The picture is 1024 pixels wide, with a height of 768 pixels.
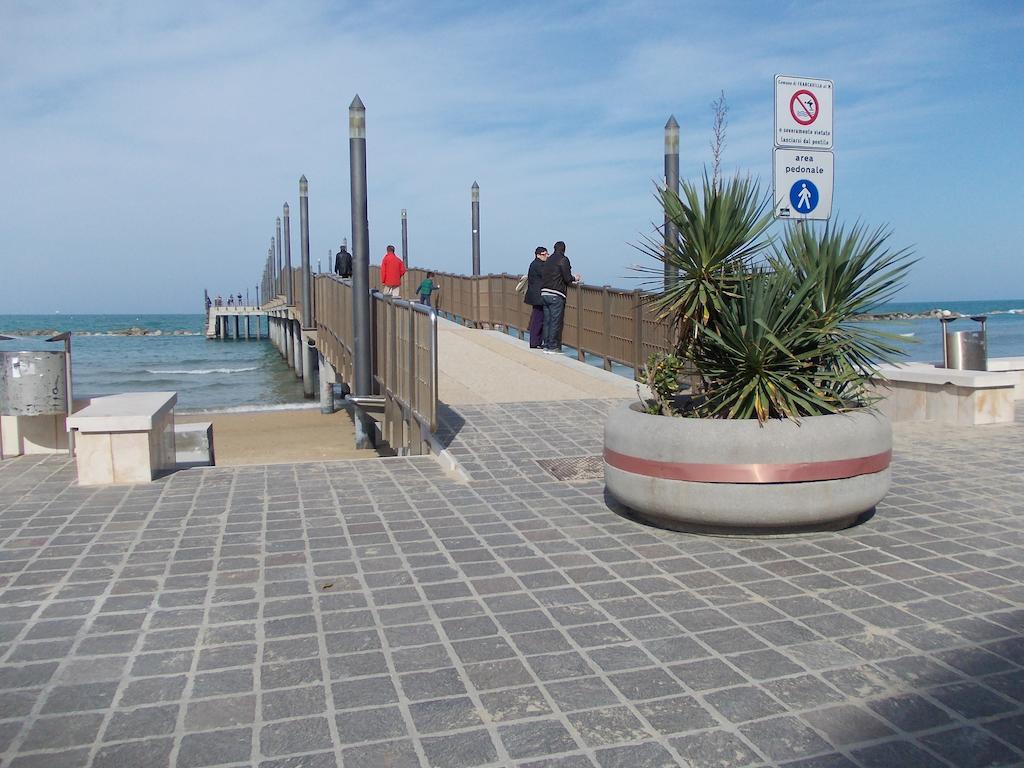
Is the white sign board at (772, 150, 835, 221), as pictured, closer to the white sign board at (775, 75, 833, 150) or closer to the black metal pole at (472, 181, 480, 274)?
the white sign board at (775, 75, 833, 150)

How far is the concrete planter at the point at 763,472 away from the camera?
17.0 ft

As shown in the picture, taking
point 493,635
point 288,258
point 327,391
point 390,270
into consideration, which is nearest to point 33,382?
point 493,635

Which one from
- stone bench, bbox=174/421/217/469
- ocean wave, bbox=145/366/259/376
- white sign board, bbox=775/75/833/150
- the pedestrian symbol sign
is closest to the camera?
white sign board, bbox=775/75/833/150

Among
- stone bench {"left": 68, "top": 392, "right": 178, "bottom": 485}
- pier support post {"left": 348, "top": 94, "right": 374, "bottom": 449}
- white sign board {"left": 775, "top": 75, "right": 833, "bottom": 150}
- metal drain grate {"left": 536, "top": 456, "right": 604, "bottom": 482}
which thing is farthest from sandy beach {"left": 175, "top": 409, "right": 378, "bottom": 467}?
white sign board {"left": 775, "top": 75, "right": 833, "bottom": 150}

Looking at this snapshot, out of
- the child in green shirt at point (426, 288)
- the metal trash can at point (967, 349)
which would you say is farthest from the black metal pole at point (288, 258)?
the metal trash can at point (967, 349)

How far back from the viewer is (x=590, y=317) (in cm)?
1484

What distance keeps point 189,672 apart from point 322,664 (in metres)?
0.50

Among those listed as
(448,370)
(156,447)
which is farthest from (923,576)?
(448,370)

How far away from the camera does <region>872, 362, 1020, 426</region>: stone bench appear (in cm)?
925

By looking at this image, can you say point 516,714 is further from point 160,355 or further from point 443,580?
point 160,355

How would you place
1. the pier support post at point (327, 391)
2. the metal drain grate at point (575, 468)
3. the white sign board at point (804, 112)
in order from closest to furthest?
the metal drain grate at point (575, 468) → the white sign board at point (804, 112) → the pier support post at point (327, 391)

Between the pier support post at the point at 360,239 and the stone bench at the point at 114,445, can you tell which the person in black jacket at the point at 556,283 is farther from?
the stone bench at the point at 114,445

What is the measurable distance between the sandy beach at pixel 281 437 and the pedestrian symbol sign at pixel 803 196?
7137mm

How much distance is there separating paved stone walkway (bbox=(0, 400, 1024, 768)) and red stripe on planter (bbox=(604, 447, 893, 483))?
1.25ft
